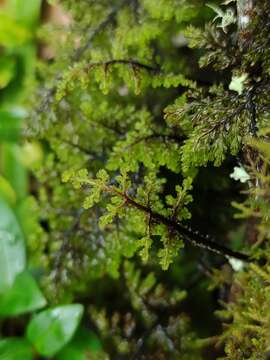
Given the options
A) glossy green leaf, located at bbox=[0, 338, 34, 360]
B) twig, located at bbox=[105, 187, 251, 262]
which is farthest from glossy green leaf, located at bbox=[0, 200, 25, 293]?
twig, located at bbox=[105, 187, 251, 262]

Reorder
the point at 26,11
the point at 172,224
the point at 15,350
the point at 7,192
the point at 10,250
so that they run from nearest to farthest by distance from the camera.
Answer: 1. the point at 172,224
2. the point at 15,350
3. the point at 10,250
4. the point at 7,192
5. the point at 26,11

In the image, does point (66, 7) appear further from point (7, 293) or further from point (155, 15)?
point (7, 293)

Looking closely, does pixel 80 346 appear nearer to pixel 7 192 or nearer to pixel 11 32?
pixel 7 192

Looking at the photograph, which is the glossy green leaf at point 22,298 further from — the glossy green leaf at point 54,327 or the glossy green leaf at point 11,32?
the glossy green leaf at point 11,32

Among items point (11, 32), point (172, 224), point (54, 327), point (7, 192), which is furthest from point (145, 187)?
point (11, 32)

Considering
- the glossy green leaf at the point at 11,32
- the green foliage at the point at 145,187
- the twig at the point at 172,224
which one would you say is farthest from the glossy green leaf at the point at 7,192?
the twig at the point at 172,224

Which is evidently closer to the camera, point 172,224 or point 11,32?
point 172,224

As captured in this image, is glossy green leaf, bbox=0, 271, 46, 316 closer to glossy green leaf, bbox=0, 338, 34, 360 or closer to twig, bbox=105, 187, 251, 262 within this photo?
glossy green leaf, bbox=0, 338, 34, 360
